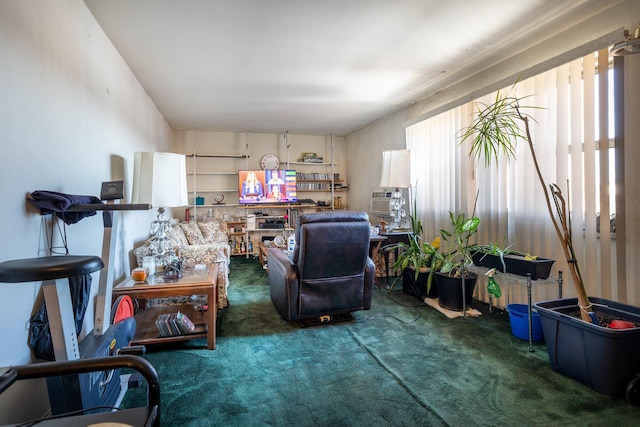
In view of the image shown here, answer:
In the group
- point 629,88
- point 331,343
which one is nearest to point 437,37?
point 629,88

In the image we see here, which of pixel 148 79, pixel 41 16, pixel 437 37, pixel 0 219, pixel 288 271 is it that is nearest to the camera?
pixel 0 219

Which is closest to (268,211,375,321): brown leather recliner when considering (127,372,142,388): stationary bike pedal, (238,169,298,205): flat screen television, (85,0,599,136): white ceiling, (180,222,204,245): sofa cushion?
(127,372,142,388): stationary bike pedal

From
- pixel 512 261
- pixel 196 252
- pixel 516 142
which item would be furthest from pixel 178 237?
pixel 516 142

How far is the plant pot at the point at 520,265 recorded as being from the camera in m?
2.22

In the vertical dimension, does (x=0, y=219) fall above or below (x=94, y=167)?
below

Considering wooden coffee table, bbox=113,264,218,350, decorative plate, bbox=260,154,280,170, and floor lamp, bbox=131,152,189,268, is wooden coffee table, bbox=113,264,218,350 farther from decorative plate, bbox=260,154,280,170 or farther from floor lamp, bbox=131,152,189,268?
decorative plate, bbox=260,154,280,170

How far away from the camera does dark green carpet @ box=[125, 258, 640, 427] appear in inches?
58.9

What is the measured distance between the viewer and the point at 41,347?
144cm

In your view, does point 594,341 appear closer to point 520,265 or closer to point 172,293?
point 520,265

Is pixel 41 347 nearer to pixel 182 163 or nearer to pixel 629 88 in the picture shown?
pixel 182 163

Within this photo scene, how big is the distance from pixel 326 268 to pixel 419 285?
1292 mm

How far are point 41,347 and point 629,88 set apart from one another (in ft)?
11.8

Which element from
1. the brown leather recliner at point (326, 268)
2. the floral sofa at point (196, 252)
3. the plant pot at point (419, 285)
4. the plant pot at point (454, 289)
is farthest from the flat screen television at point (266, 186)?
the plant pot at point (454, 289)

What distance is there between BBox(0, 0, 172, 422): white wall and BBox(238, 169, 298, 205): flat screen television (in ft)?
10.2
